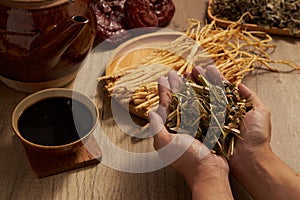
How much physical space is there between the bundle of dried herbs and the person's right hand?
1.76ft

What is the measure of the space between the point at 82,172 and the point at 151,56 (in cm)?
38

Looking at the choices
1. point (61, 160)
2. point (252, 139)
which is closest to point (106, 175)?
point (61, 160)

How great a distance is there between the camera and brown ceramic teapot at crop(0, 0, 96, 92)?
2.91 ft

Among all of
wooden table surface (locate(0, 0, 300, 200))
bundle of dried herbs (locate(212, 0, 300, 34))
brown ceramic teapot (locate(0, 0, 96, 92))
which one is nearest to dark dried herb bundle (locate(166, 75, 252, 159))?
wooden table surface (locate(0, 0, 300, 200))

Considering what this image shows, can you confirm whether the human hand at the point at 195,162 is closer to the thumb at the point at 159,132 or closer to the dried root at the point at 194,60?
the thumb at the point at 159,132

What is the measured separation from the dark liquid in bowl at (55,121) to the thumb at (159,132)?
0.13 metres

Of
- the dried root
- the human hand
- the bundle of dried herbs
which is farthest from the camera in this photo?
the bundle of dried herbs

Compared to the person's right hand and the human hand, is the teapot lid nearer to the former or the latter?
the human hand

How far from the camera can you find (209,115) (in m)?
0.87

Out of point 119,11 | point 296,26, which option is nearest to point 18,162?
point 119,11

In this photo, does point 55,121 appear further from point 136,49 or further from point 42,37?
point 136,49

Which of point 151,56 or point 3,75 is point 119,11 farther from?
point 3,75

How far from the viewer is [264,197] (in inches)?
32.8

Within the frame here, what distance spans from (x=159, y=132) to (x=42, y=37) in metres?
0.32
